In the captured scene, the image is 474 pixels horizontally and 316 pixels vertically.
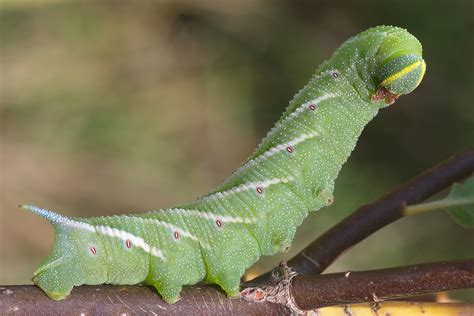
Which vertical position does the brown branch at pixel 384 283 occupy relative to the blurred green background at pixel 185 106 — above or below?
below

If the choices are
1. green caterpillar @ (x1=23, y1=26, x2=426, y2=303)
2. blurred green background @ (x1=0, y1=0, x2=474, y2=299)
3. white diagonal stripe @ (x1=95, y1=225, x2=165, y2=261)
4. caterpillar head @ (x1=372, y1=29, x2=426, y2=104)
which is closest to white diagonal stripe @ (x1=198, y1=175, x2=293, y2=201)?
green caterpillar @ (x1=23, y1=26, x2=426, y2=303)

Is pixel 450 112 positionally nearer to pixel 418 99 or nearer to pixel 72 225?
pixel 418 99

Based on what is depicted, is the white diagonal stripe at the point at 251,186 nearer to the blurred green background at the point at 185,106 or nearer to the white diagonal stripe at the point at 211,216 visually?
the white diagonal stripe at the point at 211,216

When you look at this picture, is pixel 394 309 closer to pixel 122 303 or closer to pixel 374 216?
pixel 374 216

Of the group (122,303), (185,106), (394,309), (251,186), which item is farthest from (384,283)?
(185,106)

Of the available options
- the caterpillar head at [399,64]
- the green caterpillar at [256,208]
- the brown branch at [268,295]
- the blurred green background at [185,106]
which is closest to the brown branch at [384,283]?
the brown branch at [268,295]

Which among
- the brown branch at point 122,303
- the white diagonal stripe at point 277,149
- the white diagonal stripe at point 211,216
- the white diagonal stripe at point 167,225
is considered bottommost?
the brown branch at point 122,303
